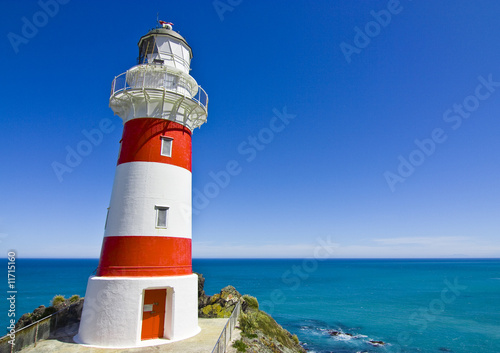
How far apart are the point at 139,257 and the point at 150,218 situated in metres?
1.37

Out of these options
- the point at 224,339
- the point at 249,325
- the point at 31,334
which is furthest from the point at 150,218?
the point at 249,325

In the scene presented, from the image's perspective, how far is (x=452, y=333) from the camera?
26.4 meters

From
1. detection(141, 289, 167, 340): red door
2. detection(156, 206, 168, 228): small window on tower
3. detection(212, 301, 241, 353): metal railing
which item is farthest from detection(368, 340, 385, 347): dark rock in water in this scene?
detection(156, 206, 168, 228): small window on tower

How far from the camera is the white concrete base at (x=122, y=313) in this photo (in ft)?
31.9

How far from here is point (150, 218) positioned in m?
10.9

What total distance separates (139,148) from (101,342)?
21.5 ft

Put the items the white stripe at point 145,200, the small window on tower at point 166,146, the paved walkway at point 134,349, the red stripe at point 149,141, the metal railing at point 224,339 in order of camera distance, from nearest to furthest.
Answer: the metal railing at point 224,339
the paved walkway at point 134,349
the white stripe at point 145,200
the red stripe at point 149,141
the small window on tower at point 166,146

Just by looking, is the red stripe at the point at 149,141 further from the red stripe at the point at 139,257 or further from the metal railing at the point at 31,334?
the metal railing at the point at 31,334

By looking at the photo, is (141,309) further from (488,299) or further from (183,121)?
(488,299)

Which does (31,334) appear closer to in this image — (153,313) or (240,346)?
(153,313)

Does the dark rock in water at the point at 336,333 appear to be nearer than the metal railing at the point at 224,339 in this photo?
No

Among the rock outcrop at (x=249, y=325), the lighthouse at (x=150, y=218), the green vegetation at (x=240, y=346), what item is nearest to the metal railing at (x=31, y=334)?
the lighthouse at (x=150, y=218)

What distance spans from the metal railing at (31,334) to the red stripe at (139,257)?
2.37 metres

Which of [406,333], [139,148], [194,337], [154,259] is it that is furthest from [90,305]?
[406,333]
